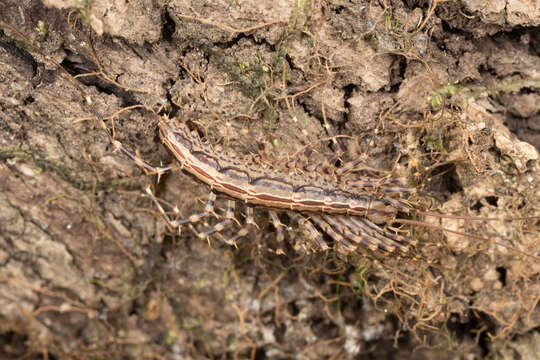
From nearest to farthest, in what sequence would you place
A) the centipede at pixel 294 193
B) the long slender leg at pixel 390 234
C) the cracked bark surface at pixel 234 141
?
the cracked bark surface at pixel 234 141 → the centipede at pixel 294 193 → the long slender leg at pixel 390 234

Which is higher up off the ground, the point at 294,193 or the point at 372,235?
the point at 294,193

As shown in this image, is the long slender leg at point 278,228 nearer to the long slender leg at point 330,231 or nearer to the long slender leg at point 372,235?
the long slender leg at point 330,231

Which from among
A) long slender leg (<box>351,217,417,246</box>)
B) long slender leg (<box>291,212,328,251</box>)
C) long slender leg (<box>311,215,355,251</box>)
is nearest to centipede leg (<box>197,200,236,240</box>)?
long slender leg (<box>291,212,328,251</box>)

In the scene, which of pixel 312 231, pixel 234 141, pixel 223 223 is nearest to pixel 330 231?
pixel 312 231

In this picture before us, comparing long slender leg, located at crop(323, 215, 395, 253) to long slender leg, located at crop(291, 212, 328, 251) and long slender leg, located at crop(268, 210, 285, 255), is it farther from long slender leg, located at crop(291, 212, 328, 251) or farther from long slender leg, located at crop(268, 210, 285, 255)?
long slender leg, located at crop(268, 210, 285, 255)

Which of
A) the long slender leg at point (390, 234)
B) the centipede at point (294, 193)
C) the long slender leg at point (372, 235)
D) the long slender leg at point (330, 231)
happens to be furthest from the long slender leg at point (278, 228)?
the long slender leg at point (390, 234)

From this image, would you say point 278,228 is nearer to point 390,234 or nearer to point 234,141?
point 234,141

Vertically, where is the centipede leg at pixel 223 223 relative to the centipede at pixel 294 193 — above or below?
below

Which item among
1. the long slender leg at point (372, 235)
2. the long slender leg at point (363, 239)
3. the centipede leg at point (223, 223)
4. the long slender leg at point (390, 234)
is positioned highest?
the long slender leg at point (390, 234)

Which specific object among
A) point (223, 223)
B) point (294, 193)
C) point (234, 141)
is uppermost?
point (234, 141)

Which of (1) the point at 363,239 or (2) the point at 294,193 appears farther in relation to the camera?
(1) the point at 363,239

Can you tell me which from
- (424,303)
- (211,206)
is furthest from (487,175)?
(211,206)
